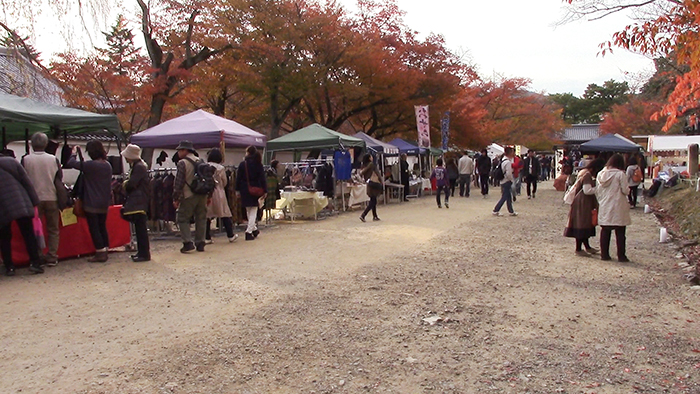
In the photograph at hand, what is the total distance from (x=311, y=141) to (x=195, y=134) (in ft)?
12.9

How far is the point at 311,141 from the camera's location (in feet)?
45.4

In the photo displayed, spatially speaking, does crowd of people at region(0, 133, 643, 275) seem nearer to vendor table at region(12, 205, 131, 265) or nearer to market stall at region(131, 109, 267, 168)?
vendor table at region(12, 205, 131, 265)

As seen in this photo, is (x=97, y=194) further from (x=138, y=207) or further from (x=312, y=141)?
(x=312, y=141)

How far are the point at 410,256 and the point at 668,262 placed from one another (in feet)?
11.2

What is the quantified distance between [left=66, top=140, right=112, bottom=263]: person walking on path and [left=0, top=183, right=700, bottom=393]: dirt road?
0.30 meters

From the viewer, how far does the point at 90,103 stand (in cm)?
1603

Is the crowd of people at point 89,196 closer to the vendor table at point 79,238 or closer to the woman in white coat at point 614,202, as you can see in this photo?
the vendor table at point 79,238

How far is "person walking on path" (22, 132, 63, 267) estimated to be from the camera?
679 centimetres

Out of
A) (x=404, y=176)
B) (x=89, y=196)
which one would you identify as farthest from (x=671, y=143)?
(x=89, y=196)

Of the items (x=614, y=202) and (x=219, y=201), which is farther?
(x=219, y=201)

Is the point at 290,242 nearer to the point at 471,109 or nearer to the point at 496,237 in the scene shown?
the point at 496,237

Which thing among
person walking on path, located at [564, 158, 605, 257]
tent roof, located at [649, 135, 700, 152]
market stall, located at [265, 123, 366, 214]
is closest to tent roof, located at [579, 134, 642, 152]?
tent roof, located at [649, 135, 700, 152]

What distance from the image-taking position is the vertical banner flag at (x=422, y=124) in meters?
20.9

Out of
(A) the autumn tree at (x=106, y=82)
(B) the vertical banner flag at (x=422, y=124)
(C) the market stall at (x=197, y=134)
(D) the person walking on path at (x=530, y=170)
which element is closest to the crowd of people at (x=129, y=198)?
(C) the market stall at (x=197, y=134)
